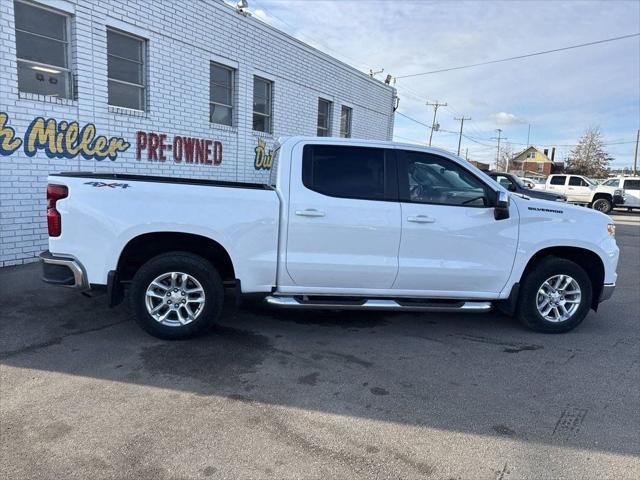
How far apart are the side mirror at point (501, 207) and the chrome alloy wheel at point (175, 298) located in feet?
9.73

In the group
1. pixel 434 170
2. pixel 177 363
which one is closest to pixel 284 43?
pixel 434 170

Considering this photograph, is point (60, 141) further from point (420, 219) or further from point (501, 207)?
point (501, 207)

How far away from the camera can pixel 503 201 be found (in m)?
4.78

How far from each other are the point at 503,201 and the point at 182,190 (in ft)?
9.96

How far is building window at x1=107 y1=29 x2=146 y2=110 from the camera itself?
8180 millimetres

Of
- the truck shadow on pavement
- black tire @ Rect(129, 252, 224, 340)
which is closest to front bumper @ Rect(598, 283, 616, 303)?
the truck shadow on pavement

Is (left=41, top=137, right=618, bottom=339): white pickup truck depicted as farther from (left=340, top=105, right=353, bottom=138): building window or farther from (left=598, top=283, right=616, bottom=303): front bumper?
(left=340, top=105, right=353, bottom=138): building window

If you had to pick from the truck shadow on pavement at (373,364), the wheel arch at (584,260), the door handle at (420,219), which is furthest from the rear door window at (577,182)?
the door handle at (420,219)

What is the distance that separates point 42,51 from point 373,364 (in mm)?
6567

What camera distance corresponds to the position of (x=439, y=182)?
4.97 m

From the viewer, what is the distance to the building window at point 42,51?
22.7 feet

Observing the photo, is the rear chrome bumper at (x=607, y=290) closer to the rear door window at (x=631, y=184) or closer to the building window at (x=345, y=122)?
the building window at (x=345, y=122)

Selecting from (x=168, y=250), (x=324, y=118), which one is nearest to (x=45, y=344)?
(x=168, y=250)

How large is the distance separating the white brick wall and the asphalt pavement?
→ 7.58 ft
